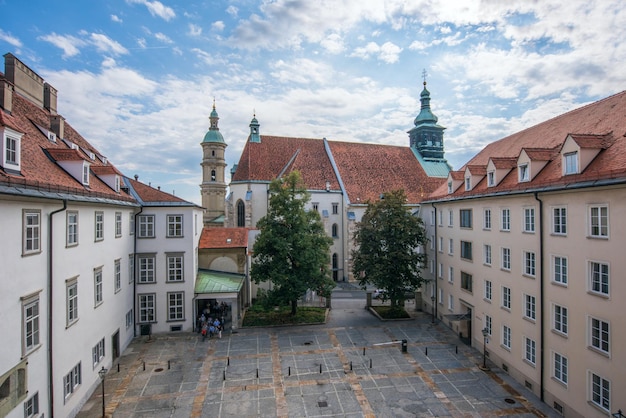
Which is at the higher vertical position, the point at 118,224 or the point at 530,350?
the point at 118,224

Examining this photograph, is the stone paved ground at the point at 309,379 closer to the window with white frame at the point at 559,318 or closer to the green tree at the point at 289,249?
the green tree at the point at 289,249

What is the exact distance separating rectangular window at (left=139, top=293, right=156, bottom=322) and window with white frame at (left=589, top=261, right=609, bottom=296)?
2663 cm

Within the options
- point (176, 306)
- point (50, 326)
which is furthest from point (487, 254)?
point (50, 326)

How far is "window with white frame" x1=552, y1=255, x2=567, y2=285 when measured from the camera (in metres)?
17.0

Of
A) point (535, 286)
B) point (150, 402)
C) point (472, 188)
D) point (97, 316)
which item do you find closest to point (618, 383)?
point (535, 286)

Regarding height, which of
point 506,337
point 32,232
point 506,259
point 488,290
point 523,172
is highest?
point 523,172

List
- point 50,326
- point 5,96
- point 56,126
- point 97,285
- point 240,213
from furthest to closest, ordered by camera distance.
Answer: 1. point 240,213
2. point 56,126
3. point 97,285
4. point 5,96
5. point 50,326

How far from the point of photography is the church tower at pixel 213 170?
2253 inches

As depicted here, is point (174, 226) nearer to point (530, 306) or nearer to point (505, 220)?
point (505, 220)

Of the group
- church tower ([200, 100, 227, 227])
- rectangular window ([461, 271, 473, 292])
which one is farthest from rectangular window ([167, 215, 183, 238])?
church tower ([200, 100, 227, 227])

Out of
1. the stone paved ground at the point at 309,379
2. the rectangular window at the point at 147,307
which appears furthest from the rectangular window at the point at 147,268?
the stone paved ground at the point at 309,379

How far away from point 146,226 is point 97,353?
10.0m

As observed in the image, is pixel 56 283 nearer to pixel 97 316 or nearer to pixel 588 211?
pixel 97 316

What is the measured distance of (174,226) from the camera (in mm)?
27969
